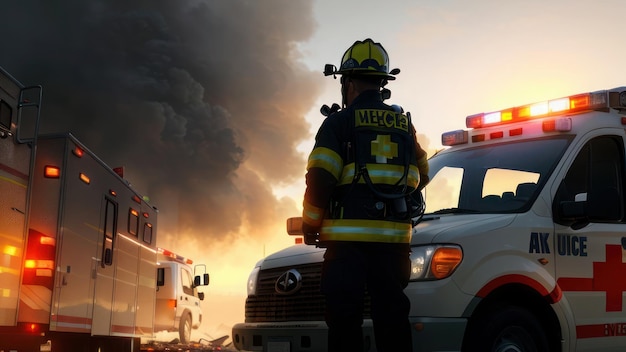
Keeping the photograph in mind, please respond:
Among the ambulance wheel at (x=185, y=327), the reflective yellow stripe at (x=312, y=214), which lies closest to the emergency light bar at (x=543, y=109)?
the reflective yellow stripe at (x=312, y=214)

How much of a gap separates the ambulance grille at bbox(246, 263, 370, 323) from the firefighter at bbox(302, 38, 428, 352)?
0.63 m

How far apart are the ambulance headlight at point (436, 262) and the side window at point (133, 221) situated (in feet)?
21.8

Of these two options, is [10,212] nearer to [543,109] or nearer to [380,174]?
[380,174]

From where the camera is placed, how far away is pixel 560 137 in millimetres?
5914

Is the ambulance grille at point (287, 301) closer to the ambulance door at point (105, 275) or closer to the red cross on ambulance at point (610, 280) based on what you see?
the red cross on ambulance at point (610, 280)

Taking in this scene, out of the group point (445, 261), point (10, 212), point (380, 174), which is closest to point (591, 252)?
point (445, 261)

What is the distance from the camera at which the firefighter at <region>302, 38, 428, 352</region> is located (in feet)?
14.4

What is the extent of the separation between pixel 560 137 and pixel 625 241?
35.5 inches

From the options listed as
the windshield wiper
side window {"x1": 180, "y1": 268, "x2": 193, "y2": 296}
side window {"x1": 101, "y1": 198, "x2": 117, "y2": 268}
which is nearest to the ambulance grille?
the windshield wiper

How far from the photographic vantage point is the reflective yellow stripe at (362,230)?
14.5 feet

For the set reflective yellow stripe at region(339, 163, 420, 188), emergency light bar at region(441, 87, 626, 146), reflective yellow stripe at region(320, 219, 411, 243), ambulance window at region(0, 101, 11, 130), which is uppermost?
ambulance window at region(0, 101, 11, 130)

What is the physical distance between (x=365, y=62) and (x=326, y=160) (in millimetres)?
691

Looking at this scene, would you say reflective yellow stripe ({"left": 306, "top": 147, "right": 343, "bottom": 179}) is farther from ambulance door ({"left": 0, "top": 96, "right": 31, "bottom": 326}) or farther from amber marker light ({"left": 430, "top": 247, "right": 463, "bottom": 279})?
ambulance door ({"left": 0, "top": 96, "right": 31, "bottom": 326})

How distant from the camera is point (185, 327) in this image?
20.0 meters
